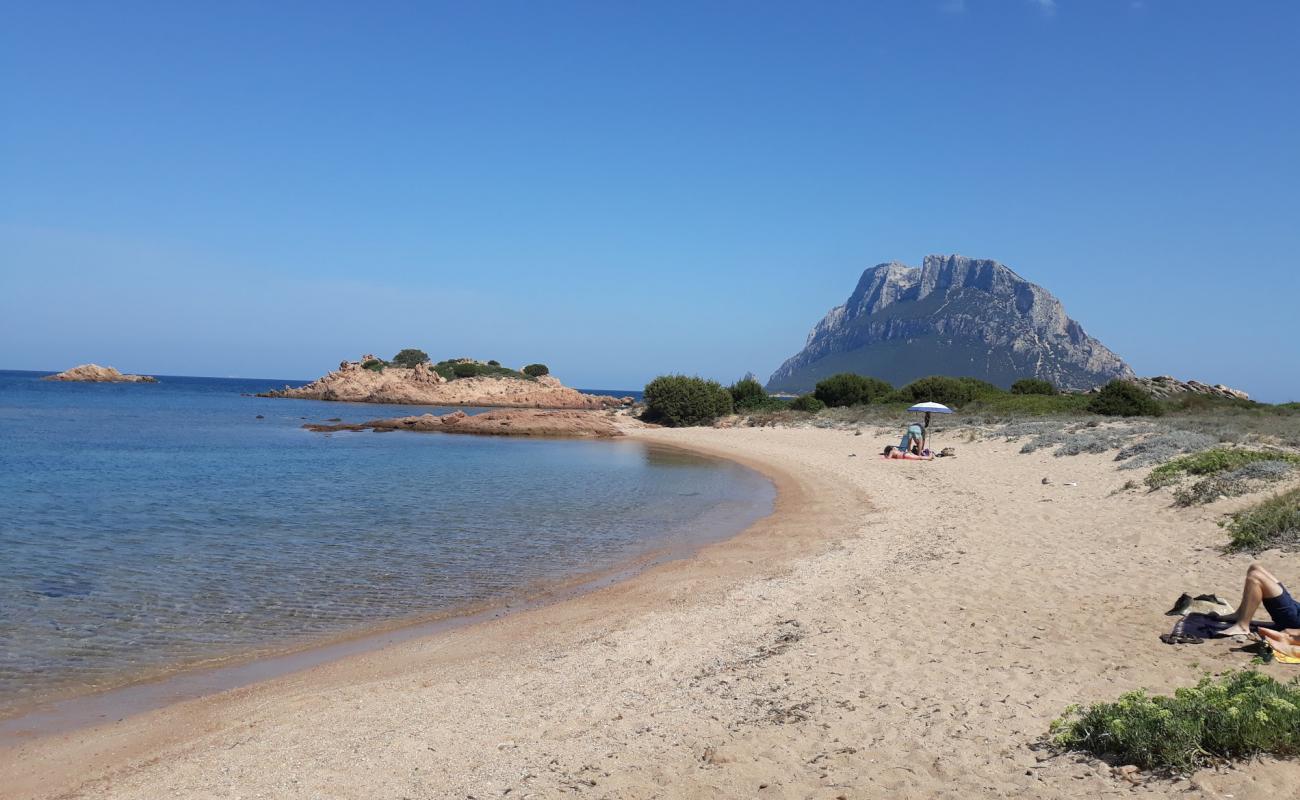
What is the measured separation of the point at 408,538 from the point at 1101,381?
122258 mm

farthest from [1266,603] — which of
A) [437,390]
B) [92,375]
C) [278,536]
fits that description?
[92,375]

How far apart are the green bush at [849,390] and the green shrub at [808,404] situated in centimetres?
111

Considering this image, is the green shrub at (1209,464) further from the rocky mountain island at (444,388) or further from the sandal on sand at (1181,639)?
the rocky mountain island at (444,388)

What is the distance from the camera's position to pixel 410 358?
10869cm

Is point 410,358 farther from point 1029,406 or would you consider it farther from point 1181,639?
point 1181,639

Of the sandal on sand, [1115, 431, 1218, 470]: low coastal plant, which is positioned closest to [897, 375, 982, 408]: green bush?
[1115, 431, 1218, 470]: low coastal plant

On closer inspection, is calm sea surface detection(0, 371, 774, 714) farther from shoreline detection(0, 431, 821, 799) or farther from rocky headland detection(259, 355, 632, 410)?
rocky headland detection(259, 355, 632, 410)

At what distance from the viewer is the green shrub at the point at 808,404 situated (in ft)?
180

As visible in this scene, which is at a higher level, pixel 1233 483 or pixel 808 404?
pixel 808 404

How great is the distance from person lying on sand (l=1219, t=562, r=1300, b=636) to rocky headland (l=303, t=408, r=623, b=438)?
4201 cm

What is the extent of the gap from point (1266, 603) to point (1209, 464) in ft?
34.1

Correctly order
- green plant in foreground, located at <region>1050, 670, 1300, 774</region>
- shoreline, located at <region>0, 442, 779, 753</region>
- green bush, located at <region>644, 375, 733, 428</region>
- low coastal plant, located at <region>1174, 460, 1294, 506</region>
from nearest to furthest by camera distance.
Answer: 1. green plant in foreground, located at <region>1050, 670, 1300, 774</region>
2. shoreline, located at <region>0, 442, 779, 753</region>
3. low coastal plant, located at <region>1174, 460, 1294, 506</region>
4. green bush, located at <region>644, 375, 733, 428</region>

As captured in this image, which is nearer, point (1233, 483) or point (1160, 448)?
point (1233, 483)

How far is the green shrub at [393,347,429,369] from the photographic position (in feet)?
Result: 349
